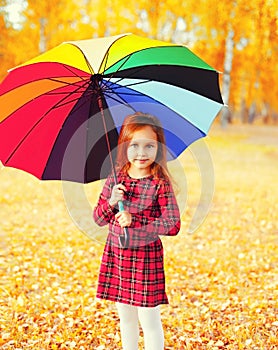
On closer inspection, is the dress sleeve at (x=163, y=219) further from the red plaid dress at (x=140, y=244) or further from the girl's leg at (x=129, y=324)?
the girl's leg at (x=129, y=324)

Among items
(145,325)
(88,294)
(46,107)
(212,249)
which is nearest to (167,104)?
(46,107)

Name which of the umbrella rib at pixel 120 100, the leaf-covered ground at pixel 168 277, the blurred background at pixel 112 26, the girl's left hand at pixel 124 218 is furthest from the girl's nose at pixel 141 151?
the blurred background at pixel 112 26

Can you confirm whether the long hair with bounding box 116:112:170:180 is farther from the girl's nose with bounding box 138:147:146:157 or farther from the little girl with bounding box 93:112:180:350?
the girl's nose with bounding box 138:147:146:157

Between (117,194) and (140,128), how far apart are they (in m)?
0.40

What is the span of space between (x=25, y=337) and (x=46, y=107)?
181 centimetres

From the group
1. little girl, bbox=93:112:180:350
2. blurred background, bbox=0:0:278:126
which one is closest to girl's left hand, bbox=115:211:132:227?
little girl, bbox=93:112:180:350

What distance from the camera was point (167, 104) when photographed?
10.0 ft

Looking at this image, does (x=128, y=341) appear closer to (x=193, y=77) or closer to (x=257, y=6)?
(x=193, y=77)

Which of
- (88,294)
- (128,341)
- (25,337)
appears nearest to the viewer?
(128,341)

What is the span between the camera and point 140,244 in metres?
2.73

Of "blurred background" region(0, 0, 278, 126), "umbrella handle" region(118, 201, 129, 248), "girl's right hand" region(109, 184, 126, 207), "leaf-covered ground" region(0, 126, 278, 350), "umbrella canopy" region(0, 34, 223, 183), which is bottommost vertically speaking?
"leaf-covered ground" region(0, 126, 278, 350)

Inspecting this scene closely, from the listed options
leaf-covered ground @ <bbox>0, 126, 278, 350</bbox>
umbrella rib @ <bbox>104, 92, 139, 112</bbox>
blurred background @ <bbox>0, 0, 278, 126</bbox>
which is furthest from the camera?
blurred background @ <bbox>0, 0, 278, 126</bbox>

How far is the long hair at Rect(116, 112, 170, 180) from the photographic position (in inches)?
111

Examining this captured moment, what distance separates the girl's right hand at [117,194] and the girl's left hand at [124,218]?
71 mm
